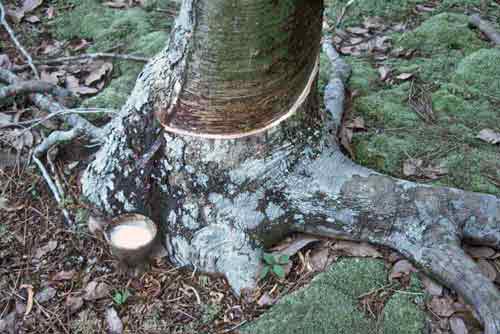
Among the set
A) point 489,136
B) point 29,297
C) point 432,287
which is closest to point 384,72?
point 489,136

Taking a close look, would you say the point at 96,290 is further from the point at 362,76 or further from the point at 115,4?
the point at 115,4

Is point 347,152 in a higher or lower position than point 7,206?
higher

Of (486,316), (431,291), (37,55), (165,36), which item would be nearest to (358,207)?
(431,291)

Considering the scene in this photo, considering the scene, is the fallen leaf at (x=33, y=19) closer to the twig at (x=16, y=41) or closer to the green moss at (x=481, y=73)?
the twig at (x=16, y=41)

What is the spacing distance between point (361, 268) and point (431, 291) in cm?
39

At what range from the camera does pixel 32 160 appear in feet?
11.0

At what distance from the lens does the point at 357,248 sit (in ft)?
9.08

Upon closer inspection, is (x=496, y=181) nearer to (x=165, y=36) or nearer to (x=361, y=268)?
(x=361, y=268)

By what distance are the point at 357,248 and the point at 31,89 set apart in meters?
2.87

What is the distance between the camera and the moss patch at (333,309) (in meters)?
2.41

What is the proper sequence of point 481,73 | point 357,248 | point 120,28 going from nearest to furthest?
point 357,248 → point 481,73 → point 120,28

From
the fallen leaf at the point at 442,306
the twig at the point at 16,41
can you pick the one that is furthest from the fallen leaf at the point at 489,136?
the twig at the point at 16,41

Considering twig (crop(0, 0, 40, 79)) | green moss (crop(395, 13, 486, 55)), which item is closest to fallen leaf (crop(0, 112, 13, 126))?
twig (crop(0, 0, 40, 79))

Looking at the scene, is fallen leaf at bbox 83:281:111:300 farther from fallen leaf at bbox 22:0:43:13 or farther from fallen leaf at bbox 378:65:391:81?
fallen leaf at bbox 22:0:43:13
